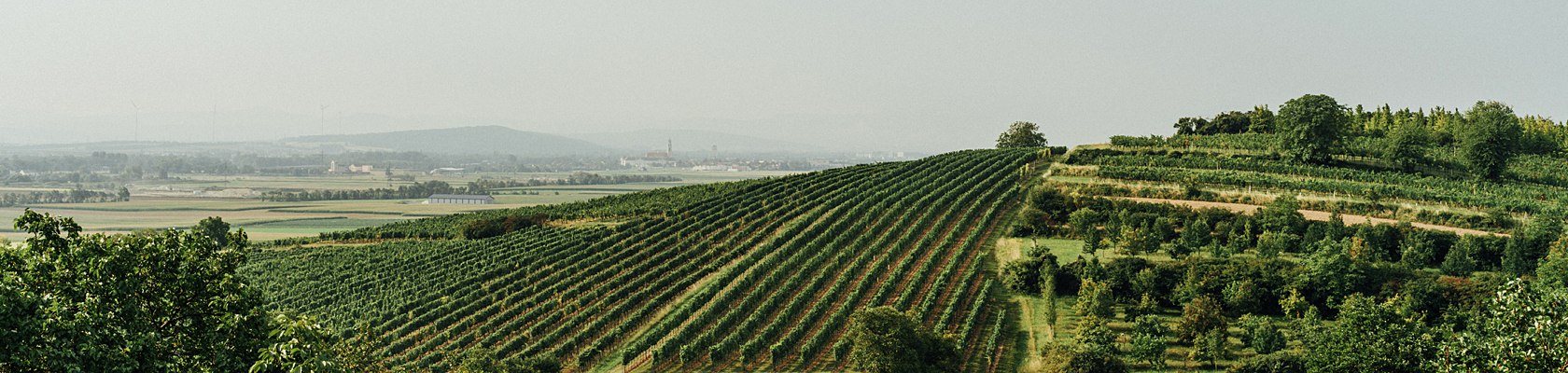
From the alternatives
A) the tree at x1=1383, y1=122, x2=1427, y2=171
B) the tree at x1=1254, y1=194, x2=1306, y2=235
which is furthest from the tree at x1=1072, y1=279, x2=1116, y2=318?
the tree at x1=1383, y1=122, x2=1427, y2=171

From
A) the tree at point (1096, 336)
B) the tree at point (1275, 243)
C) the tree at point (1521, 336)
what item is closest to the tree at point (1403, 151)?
the tree at point (1275, 243)

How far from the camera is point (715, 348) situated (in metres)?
39.7

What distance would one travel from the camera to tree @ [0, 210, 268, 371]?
1340 cm

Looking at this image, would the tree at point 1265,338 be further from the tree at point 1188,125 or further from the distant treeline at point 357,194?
the distant treeline at point 357,194

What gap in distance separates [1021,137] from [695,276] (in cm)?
5557

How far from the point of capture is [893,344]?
32344 mm

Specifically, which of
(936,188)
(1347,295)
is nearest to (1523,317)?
(1347,295)

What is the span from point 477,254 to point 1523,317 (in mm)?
58156

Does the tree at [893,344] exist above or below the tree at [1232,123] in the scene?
below

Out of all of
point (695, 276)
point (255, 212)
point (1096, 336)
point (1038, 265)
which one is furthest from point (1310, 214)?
point (255, 212)

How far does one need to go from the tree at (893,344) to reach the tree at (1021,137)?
218 feet

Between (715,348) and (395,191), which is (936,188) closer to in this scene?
(715,348)

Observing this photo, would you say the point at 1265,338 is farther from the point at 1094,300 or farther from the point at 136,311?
the point at 136,311

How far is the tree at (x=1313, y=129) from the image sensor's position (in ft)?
219
